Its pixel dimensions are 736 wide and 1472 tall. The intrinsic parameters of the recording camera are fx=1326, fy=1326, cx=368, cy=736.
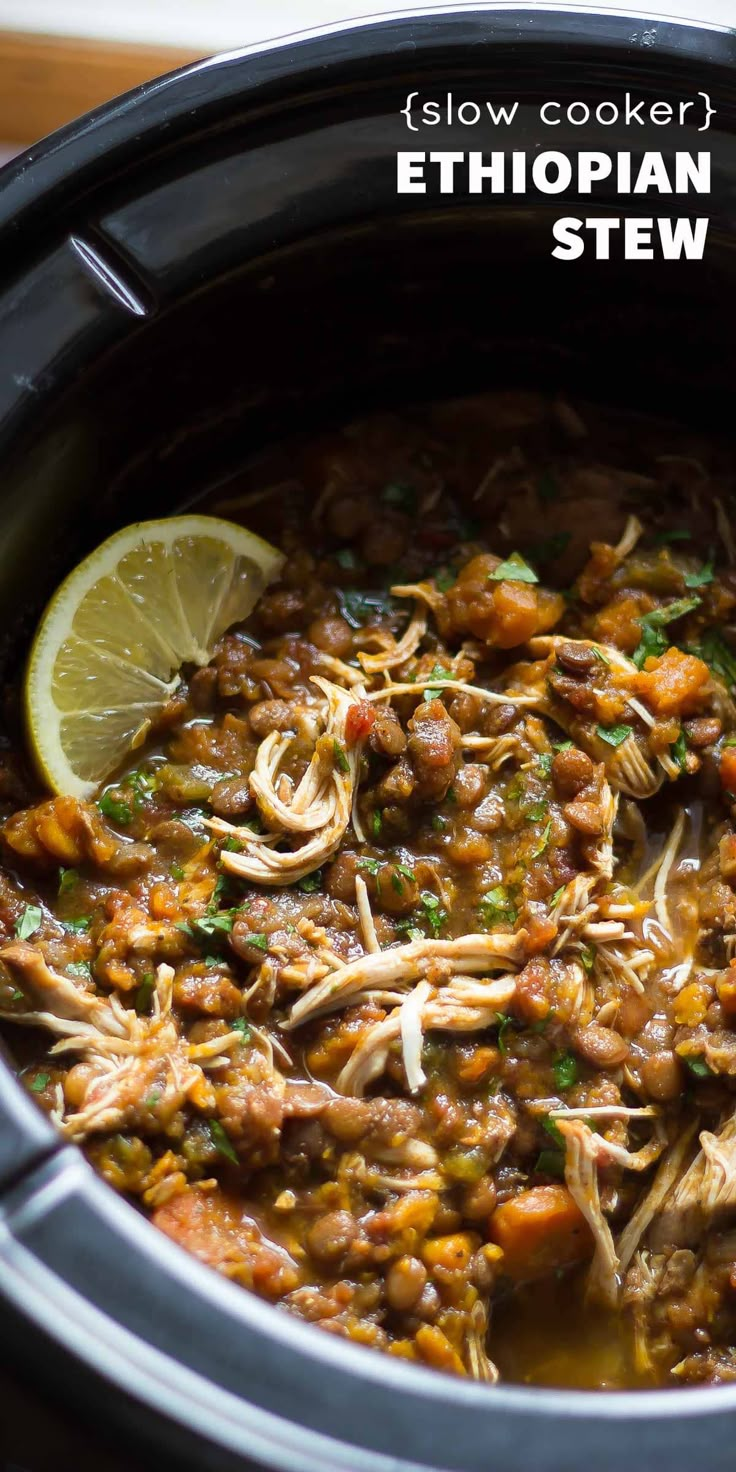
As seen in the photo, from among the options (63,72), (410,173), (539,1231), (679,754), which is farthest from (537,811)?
(63,72)

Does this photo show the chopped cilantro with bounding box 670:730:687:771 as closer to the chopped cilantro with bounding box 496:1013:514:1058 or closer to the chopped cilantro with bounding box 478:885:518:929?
the chopped cilantro with bounding box 478:885:518:929

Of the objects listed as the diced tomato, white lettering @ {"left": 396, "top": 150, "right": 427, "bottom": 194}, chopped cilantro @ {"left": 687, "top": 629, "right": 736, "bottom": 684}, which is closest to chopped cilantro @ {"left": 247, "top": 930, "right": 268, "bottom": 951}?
the diced tomato

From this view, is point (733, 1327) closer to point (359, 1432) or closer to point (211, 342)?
point (359, 1432)

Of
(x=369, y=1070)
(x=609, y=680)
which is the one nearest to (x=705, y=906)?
(x=609, y=680)

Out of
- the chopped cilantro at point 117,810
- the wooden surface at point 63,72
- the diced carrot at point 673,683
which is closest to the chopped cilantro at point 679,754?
the diced carrot at point 673,683

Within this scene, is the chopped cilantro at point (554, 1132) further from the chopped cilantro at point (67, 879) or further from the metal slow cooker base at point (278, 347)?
the chopped cilantro at point (67, 879)

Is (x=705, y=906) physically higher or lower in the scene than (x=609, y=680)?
lower
